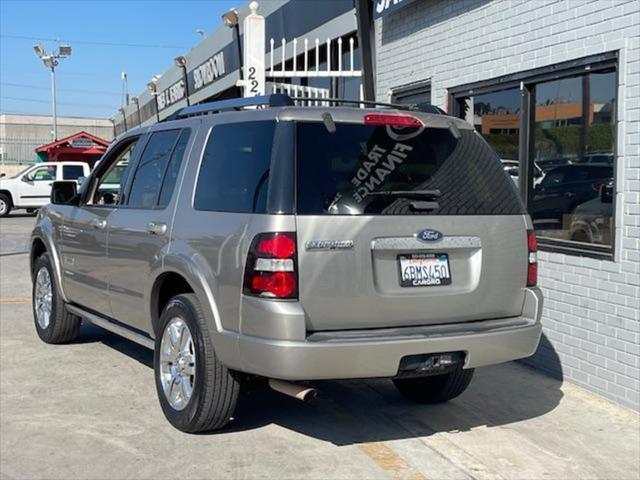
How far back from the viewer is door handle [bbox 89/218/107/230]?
236 inches

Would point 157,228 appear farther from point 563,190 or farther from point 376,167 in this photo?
point 563,190

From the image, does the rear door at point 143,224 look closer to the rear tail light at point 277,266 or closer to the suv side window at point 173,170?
the suv side window at point 173,170

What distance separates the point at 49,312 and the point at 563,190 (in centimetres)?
480

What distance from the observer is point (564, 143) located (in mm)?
6602

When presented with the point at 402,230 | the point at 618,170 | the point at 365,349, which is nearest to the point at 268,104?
the point at 402,230

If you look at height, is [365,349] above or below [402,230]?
below

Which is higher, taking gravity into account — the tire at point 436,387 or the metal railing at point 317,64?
the metal railing at point 317,64

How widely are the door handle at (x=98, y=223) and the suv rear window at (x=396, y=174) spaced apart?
2.31 m

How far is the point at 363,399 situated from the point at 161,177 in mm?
2195

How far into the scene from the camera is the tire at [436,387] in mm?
5453

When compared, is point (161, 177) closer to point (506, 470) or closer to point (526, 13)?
point (506, 470)

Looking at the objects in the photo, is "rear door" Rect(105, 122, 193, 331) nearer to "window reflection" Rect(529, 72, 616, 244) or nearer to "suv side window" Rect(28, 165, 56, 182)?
"window reflection" Rect(529, 72, 616, 244)

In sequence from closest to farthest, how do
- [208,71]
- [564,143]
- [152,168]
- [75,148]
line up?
[152,168] < [564,143] < [208,71] < [75,148]

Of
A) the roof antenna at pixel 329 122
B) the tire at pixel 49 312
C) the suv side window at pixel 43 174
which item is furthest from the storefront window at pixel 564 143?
the suv side window at pixel 43 174
